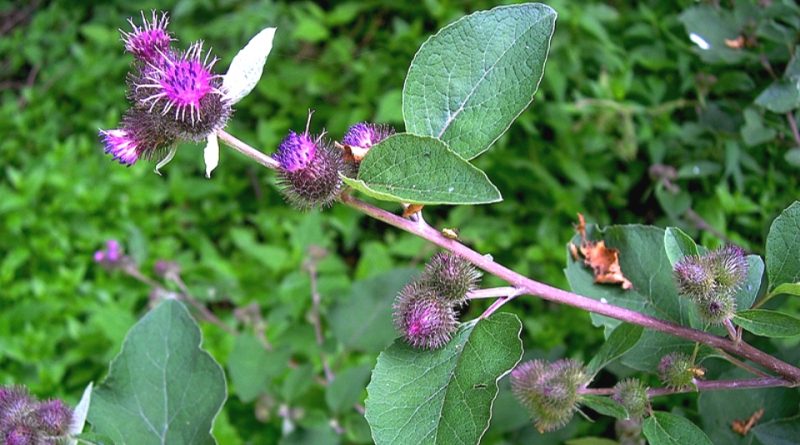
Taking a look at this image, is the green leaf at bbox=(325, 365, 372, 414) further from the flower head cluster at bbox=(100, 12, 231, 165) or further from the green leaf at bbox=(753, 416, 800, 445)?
the flower head cluster at bbox=(100, 12, 231, 165)

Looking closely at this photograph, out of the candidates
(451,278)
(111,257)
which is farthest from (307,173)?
(111,257)

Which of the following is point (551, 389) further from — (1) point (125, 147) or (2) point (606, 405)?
→ (1) point (125, 147)

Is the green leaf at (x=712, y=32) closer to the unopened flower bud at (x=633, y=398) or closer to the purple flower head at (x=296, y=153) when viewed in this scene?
the unopened flower bud at (x=633, y=398)

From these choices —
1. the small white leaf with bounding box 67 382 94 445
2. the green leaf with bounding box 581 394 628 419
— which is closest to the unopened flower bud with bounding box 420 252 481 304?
the green leaf with bounding box 581 394 628 419

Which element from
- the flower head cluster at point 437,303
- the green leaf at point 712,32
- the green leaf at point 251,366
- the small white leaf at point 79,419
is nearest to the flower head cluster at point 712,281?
the flower head cluster at point 437,303

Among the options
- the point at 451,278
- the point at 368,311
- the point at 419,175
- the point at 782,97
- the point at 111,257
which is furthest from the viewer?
the point at 111,257

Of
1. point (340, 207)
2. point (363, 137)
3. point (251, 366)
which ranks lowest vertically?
point (340, 207)

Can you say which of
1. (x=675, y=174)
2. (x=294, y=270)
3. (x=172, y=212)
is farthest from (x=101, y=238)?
(x=675, y=174)
